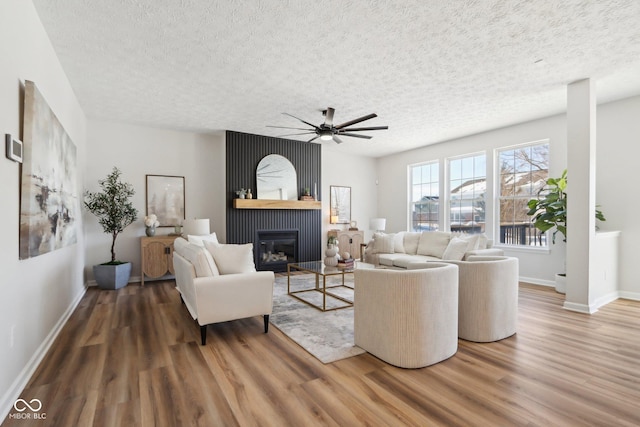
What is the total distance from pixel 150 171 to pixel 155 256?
1.61m

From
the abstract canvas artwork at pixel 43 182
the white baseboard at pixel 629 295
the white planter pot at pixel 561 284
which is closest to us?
the abstract canvas artwork at pixel 43 182

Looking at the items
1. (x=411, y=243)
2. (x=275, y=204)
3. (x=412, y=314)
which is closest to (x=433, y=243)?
(x=411, y=243)

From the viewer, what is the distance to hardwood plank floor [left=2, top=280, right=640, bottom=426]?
71.2 inches

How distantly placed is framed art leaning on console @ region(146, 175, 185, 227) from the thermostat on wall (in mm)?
3845

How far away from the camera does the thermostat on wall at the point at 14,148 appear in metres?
1.92

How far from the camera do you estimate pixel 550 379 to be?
2.22 metres

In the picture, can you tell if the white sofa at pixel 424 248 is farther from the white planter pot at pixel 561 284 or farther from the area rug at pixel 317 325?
the area rug at pixel 317 325

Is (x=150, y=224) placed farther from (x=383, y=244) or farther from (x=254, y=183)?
(x=383, y=244)

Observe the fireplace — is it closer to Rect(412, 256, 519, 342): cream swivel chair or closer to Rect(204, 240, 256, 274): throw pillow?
Rect(204, 240, 256, 274): throw pillow

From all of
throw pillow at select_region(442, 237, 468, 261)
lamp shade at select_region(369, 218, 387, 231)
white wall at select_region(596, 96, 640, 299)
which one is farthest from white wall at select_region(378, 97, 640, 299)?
lamp shade at select_region(369, 218, 387, 231)

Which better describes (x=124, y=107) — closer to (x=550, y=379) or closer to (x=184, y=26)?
(x=184, y=26)

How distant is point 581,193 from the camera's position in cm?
386

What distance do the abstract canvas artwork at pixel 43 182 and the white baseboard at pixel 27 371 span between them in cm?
78

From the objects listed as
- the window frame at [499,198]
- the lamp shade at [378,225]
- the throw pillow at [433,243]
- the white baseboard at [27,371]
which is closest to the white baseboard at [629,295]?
the window frame at [499,198]
